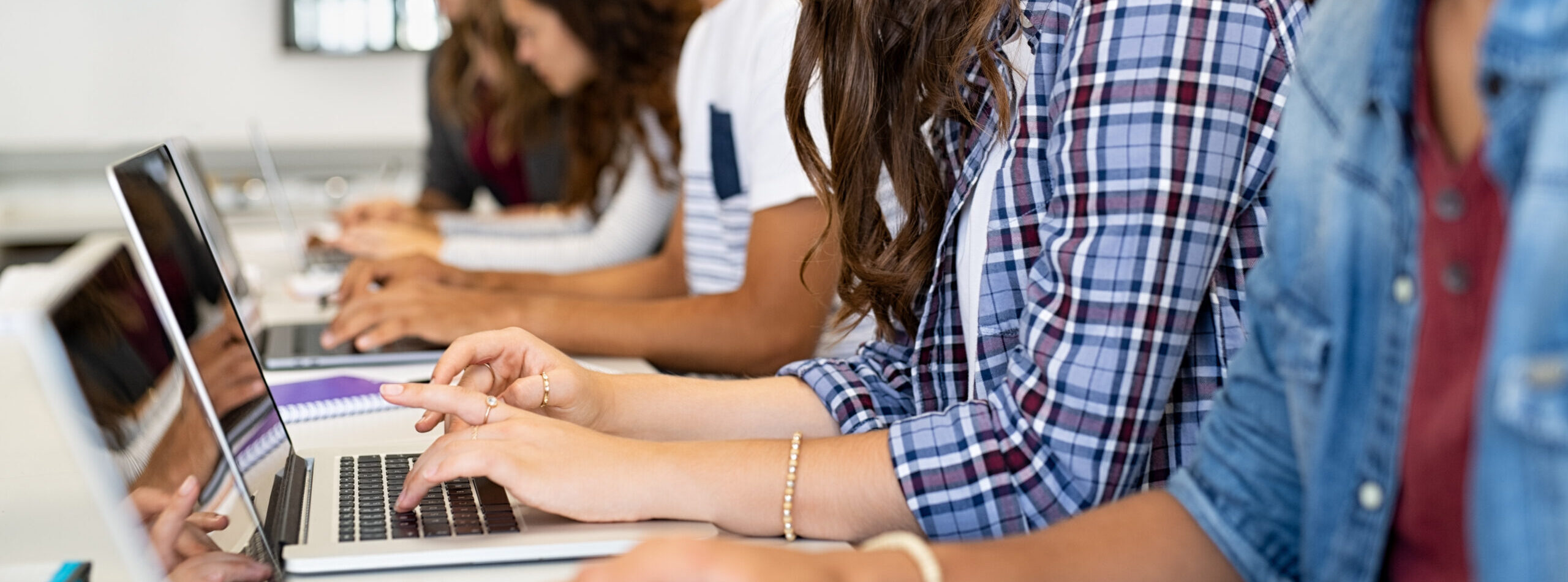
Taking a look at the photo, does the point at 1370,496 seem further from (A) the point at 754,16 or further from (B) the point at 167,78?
(B) the point at 167,78

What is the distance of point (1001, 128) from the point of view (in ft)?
3.15

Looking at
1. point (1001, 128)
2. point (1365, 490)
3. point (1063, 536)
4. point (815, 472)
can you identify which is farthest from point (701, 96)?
point (1365, 490)

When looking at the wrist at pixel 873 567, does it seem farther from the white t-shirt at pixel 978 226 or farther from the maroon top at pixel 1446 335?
the white t-shirt at pixel 978 226

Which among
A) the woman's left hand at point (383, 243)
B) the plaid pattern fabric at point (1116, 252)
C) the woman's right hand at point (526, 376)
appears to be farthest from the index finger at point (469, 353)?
the woman's left hand at point (383, 243)

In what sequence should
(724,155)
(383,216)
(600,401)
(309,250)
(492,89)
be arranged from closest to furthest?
(600,401), (724,155), (309,250), (383,216), (492,89)

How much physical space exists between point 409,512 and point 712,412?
283mm

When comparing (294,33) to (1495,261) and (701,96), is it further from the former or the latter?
(1495,261)

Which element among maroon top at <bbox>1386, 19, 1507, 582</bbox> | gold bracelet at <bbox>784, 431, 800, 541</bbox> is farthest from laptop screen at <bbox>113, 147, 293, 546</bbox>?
maroon top at <bbox>1386, 19, 1507, 582</bbox>

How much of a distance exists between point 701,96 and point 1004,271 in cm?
81

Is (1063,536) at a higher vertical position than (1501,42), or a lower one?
lower

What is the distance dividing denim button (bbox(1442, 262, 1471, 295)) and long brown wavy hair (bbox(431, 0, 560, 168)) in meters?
2.32

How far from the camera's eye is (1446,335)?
0.56 metres

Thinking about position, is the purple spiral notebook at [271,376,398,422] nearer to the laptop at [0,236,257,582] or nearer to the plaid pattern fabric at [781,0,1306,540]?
the laptop at [0,236,257,582]

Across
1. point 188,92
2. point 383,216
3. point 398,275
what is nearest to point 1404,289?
point 398,275
